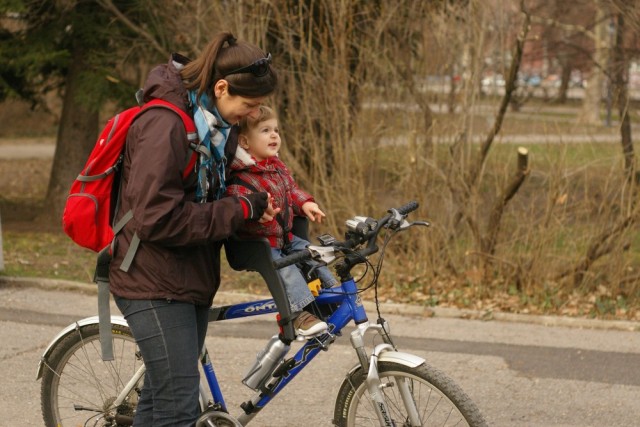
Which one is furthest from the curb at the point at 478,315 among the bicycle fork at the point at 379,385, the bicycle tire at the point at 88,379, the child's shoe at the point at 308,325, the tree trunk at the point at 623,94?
the bicycle fork at the point at 379,385

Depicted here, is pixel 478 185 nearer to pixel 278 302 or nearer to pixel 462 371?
pixel 462 371

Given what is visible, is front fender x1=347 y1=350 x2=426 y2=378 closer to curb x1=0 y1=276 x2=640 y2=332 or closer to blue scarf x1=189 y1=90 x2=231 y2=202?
blue scarf x1=189 y1=90 x2=231 y2=202

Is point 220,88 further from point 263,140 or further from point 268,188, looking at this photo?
point 268,188

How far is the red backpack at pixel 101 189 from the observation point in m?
3.45

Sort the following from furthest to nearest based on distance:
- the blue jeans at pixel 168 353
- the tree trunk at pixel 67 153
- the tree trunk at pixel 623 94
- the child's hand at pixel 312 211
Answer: the tree trunk at pixel 67 153
the tree trunk at pixel 623 94
the child's hand at pixel 312 211
the blue jeans at pixel 168 353

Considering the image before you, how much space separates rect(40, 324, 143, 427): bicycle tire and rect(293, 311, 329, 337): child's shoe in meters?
0.69

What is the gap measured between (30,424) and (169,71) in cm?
247

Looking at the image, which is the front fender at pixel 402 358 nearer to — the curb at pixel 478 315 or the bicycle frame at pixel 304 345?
the bicycle frame at pixel 304 345

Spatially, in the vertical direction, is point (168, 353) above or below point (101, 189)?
below

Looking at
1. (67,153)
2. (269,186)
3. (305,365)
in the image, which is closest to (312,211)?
(269,186)

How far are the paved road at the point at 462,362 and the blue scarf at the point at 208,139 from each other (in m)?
2.15

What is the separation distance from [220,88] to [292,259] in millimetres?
630

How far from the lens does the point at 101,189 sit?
352cm

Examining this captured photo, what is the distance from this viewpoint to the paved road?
5.54 m
